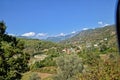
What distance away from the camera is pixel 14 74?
35.5 metres

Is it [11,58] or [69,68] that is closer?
[11,58]

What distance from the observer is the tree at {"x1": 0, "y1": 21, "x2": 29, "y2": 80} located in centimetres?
3522

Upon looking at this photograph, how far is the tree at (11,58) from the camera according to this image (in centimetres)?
3522

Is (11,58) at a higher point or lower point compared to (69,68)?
higher

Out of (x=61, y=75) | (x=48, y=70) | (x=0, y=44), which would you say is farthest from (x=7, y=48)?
(x=48, y=70)

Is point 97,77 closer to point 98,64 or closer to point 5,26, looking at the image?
point 98,64

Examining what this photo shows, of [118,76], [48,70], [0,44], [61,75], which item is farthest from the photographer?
[48,70]

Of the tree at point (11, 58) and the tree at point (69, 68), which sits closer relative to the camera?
the tree at point (11, 58)

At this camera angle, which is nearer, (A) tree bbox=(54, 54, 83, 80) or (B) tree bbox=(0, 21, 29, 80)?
(B) tree bbox=(0, 21, 29, 80)

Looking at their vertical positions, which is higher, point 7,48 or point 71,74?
point 7,48

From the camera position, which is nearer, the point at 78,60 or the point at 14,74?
the point at 14,74

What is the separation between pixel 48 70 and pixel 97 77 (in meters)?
98.0

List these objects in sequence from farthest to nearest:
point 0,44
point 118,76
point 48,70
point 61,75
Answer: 1. point 48,70
2. point 61,75
3. point 0,44
4. point 118,76

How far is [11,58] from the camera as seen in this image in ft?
117
